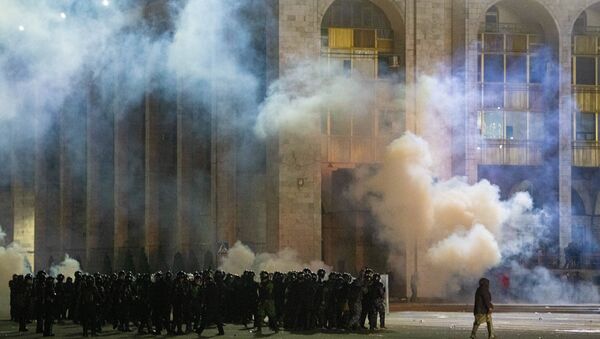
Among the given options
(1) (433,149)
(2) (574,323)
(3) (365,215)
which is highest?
(1) (433,149)

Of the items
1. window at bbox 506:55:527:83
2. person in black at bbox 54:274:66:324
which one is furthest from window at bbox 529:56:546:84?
person in black at bbox 54:274:66:324

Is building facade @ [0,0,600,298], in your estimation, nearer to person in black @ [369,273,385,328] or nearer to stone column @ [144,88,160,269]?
stone column @ [144,88,160,269]

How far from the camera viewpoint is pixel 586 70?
154 ft

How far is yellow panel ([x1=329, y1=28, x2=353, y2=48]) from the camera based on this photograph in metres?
45.1

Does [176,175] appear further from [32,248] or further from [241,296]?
[241,296]

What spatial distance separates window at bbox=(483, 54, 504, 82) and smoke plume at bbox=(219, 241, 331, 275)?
433 inches

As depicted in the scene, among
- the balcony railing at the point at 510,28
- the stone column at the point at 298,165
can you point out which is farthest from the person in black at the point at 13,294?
the balcony railing at the point at 510,28

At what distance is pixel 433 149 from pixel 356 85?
4186mm

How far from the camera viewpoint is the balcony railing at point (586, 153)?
46.6 meters

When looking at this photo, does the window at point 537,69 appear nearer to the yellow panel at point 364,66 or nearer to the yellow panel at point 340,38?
the yellow panel at point 364,66

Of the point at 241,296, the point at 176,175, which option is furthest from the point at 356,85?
the point at 241,296

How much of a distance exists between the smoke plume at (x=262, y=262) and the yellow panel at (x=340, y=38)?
903 centimetres

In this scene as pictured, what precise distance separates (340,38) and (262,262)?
33.8 ft

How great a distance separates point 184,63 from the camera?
47.1 meters
